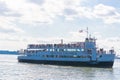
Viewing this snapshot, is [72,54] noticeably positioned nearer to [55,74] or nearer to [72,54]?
[72,54]

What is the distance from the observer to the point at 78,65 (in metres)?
114

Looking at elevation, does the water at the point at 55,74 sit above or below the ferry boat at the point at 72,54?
below

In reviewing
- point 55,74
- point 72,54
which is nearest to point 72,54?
point 72,54

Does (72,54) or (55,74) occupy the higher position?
(72,54)

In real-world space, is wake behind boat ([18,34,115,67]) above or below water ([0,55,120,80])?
above

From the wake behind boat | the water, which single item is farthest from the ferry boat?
the water

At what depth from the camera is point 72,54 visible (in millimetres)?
117562

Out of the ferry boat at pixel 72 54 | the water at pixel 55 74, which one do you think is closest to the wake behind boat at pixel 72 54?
the ferry boat at pixel 72 54

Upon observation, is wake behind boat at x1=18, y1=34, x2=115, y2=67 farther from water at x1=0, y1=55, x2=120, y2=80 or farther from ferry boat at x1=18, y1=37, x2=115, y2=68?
water at x1=0, y1=55, x2=120, y2=80

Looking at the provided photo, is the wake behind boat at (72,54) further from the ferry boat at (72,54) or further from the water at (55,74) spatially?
the water at (55,74)

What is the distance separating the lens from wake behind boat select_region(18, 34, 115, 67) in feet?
362

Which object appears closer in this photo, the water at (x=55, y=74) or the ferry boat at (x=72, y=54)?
the water at (x=55, y=74)

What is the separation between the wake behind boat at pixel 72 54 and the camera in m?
110

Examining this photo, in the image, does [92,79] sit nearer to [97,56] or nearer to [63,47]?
[97,56]
